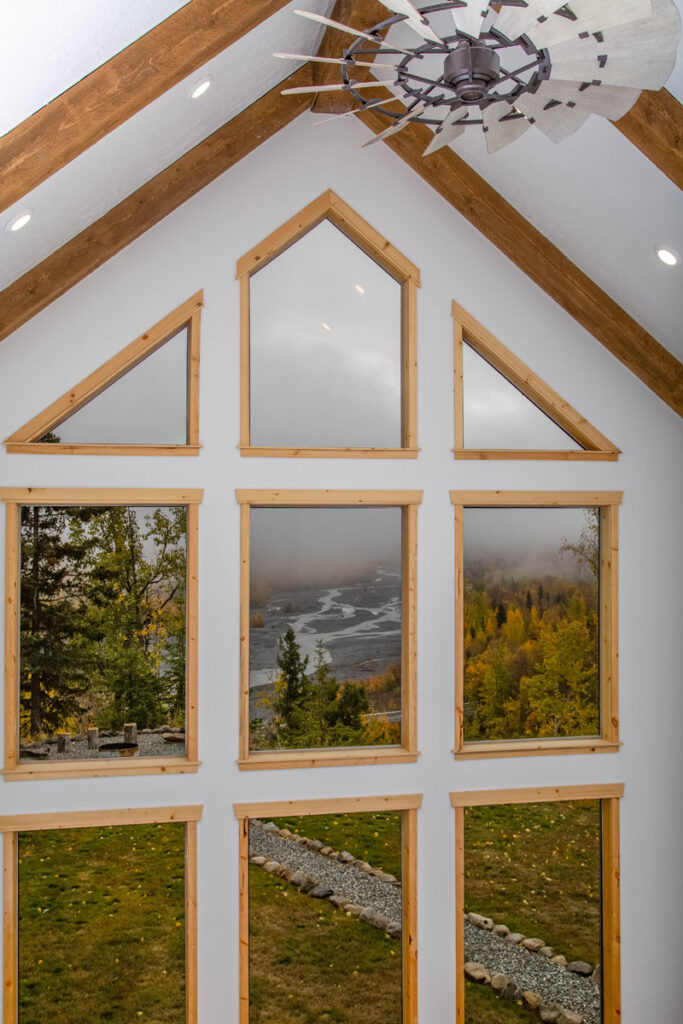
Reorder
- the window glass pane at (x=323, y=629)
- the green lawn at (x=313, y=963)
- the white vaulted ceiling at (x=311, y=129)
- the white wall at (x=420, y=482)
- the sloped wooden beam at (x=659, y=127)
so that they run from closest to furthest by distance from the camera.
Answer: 1. the white vaulted ceiling at (x=311, y=129)
2. the sloped wooden beam at (x=659, y=127)
3. the white wall at (x=420, y=482)
4. the green lawn at (x=313, y=963)
5. the window glass pane at (x=323, y=629)

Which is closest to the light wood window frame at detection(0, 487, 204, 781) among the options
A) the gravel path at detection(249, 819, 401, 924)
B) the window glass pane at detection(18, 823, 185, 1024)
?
the window glass pane at detection(18, 823, 185, 1024)

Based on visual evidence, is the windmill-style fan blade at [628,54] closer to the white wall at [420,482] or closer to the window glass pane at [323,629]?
the white wall at [420,482]

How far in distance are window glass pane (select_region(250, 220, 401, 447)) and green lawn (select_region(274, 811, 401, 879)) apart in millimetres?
2299

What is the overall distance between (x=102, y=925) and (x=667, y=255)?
4.94m

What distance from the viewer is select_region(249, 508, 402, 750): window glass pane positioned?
500 centimetres

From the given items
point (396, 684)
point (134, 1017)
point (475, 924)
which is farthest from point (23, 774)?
point (475, 924)

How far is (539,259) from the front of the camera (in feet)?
16.5

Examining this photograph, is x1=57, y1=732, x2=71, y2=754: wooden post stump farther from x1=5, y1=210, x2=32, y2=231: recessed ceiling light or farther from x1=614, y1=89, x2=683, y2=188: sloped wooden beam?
x1=614, y1=89, x2=683, y2=188: sloped wooden beam

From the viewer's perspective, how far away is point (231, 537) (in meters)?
4.91

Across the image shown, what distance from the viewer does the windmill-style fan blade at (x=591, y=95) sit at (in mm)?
2314

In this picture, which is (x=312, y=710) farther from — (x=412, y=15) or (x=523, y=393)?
(x=412, y=15)

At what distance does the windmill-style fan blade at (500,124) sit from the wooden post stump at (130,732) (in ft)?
12.2

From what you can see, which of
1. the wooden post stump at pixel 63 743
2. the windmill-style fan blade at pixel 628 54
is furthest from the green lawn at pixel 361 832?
the windmill-style fan blade at pixel 628 54

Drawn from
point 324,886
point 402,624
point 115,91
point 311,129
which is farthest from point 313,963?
point 311,129
